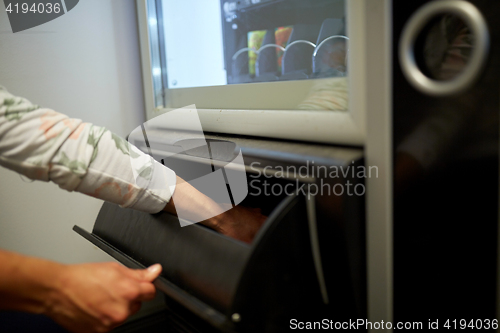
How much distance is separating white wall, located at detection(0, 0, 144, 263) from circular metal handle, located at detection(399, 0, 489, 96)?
2.69 feet

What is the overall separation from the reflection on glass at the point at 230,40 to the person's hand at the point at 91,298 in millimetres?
581

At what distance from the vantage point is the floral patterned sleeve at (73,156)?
55 centimetres

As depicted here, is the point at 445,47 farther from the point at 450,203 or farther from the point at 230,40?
the point at 230,40

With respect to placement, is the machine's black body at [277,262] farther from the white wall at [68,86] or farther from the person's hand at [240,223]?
the white wall at [68,86]

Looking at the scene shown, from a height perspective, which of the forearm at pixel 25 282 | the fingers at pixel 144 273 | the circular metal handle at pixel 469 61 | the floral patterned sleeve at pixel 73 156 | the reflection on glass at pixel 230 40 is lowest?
the fingers at pixel 144 273

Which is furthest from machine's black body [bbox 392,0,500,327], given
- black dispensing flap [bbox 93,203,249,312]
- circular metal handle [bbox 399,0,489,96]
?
black dispensing flap [bbox 93,203,249,312]

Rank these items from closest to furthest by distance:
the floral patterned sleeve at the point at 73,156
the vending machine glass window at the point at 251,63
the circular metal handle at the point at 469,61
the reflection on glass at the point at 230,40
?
the circular metal handle at the point at 469,61 < the floral patterned sleeve at the point at 73,156 < the vending machine glass window at the point at 251,63 < the reflection on glass at the point at 230,40

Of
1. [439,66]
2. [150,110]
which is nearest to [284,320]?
[439,66]

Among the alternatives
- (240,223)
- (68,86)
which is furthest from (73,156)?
(68,86)

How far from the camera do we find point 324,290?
0.56 meters

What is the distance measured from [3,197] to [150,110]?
17.6 inches

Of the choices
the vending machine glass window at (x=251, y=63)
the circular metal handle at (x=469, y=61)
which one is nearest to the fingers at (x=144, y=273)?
the vending machine glass window at (x=251, y=63)

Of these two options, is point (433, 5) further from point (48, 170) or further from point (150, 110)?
point (150, 110)

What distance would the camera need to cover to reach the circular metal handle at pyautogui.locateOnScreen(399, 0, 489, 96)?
452 millimetres
